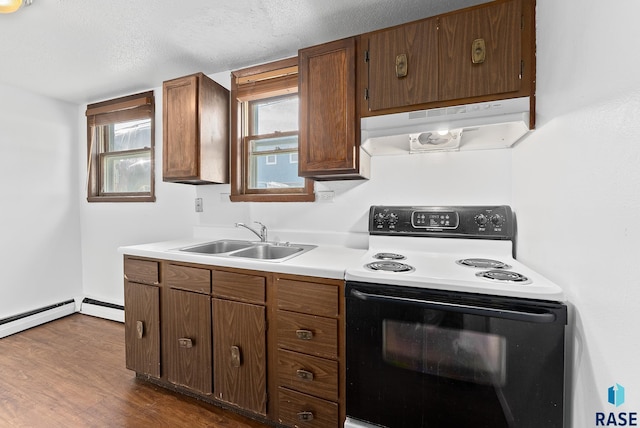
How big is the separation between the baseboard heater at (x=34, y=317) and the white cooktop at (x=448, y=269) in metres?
3.37

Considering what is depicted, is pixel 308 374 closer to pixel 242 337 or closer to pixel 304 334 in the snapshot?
pixel 304 334

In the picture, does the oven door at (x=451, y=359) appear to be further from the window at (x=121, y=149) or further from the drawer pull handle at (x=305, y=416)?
the window at (x=121, y=149)

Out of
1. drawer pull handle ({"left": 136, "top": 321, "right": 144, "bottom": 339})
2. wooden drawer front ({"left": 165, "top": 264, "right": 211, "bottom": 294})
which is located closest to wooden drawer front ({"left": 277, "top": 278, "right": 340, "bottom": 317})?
wooden drawer front ({"left": 165, "top": 264, "right": 211, "bottom": 294})

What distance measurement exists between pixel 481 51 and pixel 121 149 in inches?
135

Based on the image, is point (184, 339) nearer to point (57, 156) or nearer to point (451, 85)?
point (451, 85)

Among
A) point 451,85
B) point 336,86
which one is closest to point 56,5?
point 336,86

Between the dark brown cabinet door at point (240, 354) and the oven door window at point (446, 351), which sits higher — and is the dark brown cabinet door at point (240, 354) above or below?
below

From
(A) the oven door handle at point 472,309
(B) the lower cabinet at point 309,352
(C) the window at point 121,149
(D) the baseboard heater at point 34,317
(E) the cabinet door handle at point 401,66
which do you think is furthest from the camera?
(C) the window at point 121,149

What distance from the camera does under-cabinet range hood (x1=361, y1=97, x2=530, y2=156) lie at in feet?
4.25

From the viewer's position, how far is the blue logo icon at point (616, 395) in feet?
2.26

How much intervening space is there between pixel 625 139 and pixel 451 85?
818mm

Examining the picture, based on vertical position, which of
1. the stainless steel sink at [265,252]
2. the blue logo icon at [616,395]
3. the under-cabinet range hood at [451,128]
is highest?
the under-cabinet range hood at [451,128]

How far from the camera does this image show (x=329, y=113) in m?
1.68

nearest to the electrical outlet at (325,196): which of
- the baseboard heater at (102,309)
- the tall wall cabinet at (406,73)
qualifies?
the tall wall cabinet at (406,73)
